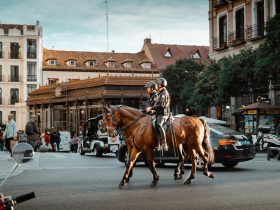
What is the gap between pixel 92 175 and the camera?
16.3m

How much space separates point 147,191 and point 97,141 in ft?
Result: 56.7

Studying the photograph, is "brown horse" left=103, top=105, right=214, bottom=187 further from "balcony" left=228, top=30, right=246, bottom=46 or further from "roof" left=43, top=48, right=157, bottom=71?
"roof" left=43, top=48, right=157, bottom=71

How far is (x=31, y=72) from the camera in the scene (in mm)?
78625

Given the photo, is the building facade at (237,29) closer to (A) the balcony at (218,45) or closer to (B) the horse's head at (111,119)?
(A) the balcony at (218,45)

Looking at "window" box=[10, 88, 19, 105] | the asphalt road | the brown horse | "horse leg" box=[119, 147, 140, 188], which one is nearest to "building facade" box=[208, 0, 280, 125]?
the asphalt road

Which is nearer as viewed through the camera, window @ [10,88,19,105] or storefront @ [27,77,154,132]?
storefront @ [27,77,154,132]

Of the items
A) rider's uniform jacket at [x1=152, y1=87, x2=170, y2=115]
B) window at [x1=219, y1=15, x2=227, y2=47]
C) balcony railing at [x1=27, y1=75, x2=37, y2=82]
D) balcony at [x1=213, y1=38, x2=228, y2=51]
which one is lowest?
rider's uniform jacket at [x1=152, y1=87, x2=170, y2=115]

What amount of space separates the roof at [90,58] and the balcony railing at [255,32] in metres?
42.6

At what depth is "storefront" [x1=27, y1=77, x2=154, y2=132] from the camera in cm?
4162

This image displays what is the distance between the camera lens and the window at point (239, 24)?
141 ft

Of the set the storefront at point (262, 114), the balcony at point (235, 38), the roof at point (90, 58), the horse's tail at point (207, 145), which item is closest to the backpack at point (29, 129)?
the horse's tail at point (207, 145)

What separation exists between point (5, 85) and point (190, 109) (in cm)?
3970

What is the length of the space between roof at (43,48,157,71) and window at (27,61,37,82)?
6.32 feet

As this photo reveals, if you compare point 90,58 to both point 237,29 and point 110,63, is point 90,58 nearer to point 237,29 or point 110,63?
point 110,63
